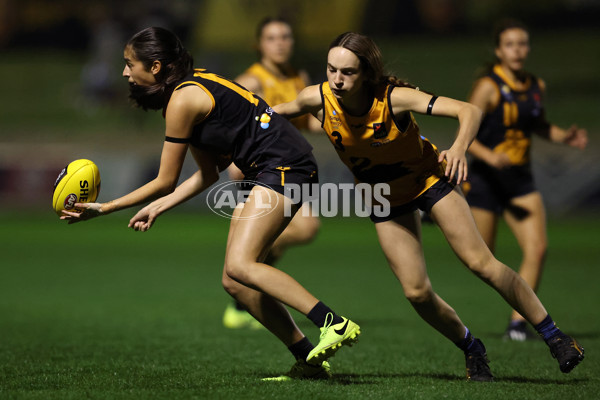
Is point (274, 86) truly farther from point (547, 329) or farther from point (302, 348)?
point (547, 329)

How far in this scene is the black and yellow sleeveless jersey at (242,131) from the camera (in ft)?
15.5

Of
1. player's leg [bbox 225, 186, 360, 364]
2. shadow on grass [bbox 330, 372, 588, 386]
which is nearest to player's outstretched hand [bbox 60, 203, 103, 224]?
player's leg [bbox 225, 186, 360, 364]

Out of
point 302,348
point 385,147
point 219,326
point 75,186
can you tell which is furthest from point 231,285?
point 219,326

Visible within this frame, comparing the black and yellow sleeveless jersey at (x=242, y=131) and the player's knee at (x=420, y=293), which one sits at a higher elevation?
the black and yellow sleeveless jersey at (x=242, y=131)

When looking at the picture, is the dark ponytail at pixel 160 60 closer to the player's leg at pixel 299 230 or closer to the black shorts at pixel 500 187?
the player's leg at pixel 299 230

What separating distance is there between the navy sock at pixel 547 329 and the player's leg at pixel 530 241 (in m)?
1.97

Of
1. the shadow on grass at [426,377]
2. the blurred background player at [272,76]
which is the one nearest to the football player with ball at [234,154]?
the shadow on grass at [426,377]

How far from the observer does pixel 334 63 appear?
181 inches

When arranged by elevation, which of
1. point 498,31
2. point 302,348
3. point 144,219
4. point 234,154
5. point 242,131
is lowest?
point 302,348

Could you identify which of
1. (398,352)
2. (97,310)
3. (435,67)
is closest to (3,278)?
(97,310)

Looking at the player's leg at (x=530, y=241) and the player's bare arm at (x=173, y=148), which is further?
the player's leg at (x=530, y=241)

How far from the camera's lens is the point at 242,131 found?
4.78 meters

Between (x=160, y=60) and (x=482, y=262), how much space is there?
6.84 ft

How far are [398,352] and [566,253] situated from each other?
842cm
